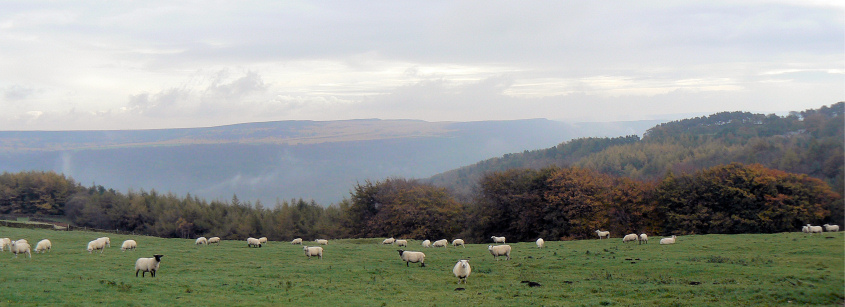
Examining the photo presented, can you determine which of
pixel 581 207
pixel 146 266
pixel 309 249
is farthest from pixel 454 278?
pixel 581 207

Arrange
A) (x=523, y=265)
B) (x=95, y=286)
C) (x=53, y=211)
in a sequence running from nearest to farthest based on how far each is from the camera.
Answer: (x=95, y=286), (x=523, y=265), (x=53, y=211)

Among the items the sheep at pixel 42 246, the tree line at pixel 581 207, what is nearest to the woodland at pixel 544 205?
the tree line at pixel 581 207

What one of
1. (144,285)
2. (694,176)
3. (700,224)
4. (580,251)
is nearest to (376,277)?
(144,285)

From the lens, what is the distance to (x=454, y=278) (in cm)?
2170

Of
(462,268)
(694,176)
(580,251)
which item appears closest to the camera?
Answer: (462,268)

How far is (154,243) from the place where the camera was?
38.7 m

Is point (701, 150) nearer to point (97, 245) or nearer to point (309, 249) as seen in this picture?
point (309, 249)

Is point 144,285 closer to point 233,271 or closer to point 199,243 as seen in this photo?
point 233,271

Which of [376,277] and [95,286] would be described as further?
[376,277]

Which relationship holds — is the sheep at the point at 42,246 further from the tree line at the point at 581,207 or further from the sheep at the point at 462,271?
the tree line at the point at 581,207

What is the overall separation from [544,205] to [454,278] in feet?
115

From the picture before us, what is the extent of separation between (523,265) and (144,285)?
17016 mm

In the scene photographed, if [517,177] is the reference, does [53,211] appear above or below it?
below

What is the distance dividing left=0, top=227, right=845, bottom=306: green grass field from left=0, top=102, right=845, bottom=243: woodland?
19.0ft
